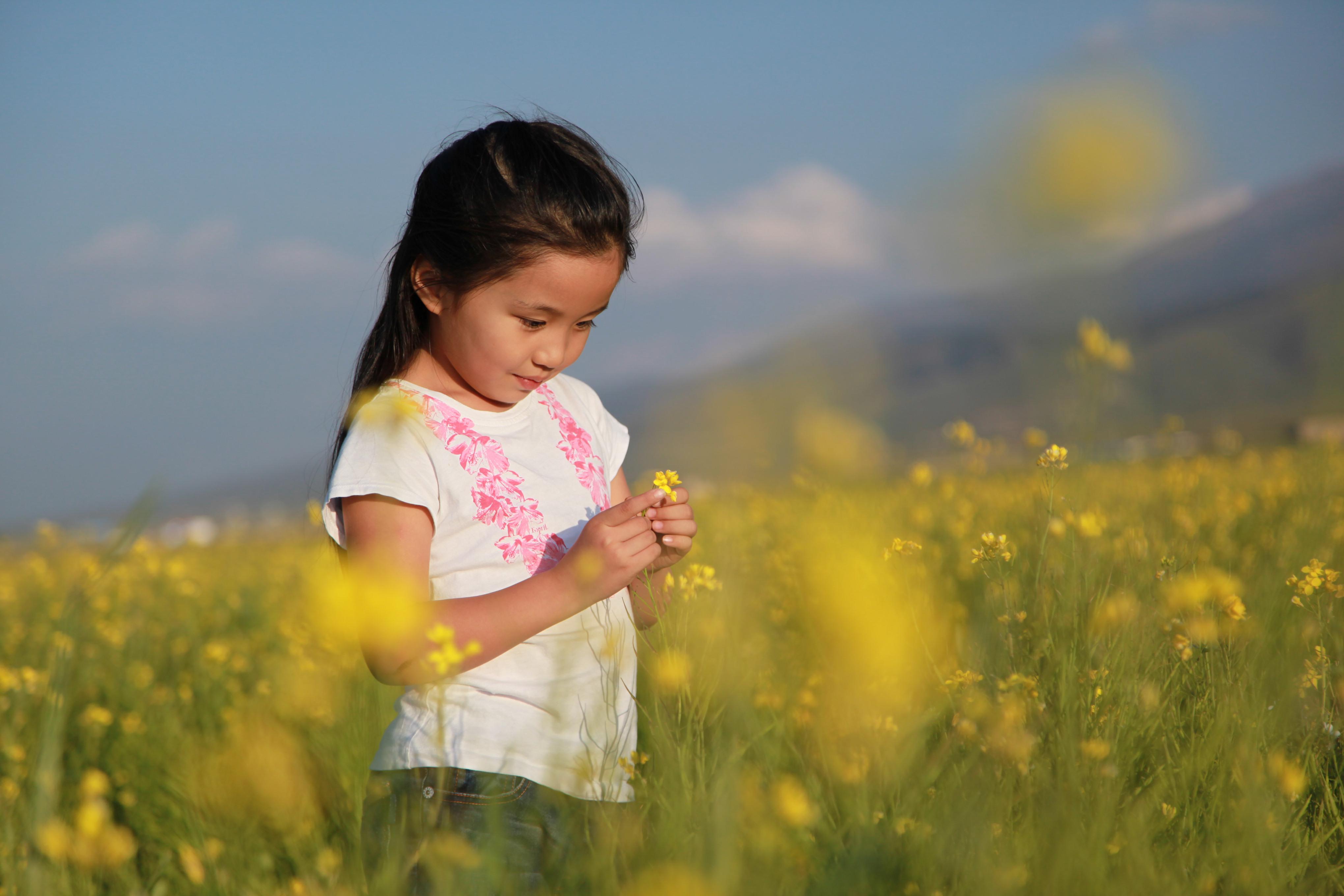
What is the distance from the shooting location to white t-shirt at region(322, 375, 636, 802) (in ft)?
5.37

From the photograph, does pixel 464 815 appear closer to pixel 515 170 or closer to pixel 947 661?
pixel 947 661

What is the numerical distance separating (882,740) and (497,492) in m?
0.90

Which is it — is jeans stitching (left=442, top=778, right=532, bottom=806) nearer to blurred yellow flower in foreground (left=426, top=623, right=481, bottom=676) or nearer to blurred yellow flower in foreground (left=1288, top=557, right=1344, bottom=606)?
blurred yellow flower in foreground (left=426, top=623, right=481, bottom=676)

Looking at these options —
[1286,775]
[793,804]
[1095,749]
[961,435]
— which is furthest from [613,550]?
[961,435]

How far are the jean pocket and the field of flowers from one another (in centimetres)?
22

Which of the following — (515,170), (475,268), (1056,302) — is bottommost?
(1056,302)

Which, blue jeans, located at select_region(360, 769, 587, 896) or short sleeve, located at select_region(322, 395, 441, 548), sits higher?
short sleeve, located at select_region(322, 395, 441, 548)

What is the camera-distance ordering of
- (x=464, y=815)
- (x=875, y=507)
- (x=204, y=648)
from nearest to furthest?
(x=464, y=815) → (x=204, y=648) → (x=875, y=507)

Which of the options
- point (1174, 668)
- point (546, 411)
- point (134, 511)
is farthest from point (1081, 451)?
point (134, 511)

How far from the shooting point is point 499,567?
1798 mm

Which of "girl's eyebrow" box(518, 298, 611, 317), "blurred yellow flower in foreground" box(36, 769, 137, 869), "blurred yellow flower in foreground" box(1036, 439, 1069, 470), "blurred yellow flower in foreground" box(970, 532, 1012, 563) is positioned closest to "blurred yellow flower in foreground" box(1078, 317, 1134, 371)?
"blurred yellow flower in foreground" box(1036, 439, 1069, 470)

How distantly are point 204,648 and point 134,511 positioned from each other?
2872mm

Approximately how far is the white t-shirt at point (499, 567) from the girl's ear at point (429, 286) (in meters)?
0.18

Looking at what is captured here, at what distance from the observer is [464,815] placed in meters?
1.58
